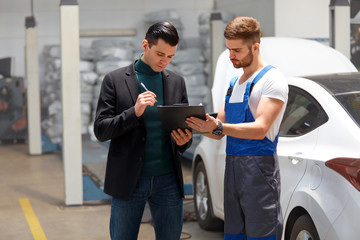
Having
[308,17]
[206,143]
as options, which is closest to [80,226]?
[206,143]

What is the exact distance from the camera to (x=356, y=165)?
11.3 feet

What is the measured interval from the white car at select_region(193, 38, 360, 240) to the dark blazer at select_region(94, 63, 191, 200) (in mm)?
1028

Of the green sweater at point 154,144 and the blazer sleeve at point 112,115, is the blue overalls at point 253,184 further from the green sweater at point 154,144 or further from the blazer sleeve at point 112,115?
the blazer sleeve at point 112,115

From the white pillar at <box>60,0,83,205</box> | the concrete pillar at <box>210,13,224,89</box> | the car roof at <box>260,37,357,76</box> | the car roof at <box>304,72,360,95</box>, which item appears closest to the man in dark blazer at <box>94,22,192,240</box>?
the car roof at <box>304,72,360,95</box>

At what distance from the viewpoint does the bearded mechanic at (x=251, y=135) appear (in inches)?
118

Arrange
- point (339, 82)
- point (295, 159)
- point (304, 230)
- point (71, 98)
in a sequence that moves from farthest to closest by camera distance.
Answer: point (71, 98) → point (339, 82) → point (295, 159) → point (304, 230)

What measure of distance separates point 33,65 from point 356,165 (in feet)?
31.9

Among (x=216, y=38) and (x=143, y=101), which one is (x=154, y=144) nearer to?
(x=143, y=101)

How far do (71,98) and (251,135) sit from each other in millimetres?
4674

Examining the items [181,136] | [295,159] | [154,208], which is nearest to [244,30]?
[181,136]

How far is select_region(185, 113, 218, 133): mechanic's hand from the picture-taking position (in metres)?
2.94

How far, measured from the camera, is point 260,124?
2.96 metres

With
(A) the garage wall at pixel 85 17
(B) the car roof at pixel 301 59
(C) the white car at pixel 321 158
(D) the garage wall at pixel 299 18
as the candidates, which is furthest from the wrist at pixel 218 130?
(A) the garage wall at pixel 85 17

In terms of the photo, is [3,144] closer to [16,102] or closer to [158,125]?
[16,102]
